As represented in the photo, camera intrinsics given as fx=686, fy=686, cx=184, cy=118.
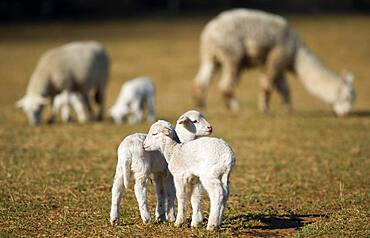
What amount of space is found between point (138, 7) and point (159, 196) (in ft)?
152

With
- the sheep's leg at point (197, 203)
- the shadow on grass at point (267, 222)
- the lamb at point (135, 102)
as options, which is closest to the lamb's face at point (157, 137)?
the sheep's leg at point (197, 203)

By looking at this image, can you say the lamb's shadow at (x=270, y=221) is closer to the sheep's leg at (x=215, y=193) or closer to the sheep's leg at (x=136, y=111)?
the sheep's leg at (x=215, y=193)

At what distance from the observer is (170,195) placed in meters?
6.86

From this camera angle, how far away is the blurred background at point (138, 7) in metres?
47.4

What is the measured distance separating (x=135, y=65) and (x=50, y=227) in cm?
Answer: 2695

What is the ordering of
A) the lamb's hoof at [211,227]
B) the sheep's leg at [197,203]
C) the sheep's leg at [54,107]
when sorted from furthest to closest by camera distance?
the sheep's leg at [54,107] → the sheep's leg at [197,203] → the lamb's hoof at [211,227]

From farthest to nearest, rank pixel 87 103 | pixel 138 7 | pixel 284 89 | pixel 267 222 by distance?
pixel 138 7 < pixel 284 89 < pixel 87 103 < pixel 267 222

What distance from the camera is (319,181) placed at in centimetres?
955

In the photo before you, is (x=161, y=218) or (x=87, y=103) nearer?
(x=161, y=218)

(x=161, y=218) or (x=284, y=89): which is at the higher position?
(x=161, y=218)

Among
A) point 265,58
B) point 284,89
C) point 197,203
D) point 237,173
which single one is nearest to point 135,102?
point 265,58

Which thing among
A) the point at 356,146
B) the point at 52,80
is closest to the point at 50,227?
the point at 356,146

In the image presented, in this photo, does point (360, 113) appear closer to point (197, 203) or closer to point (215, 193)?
point (197, 203)

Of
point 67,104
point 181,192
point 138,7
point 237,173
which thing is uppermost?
point 181,192
